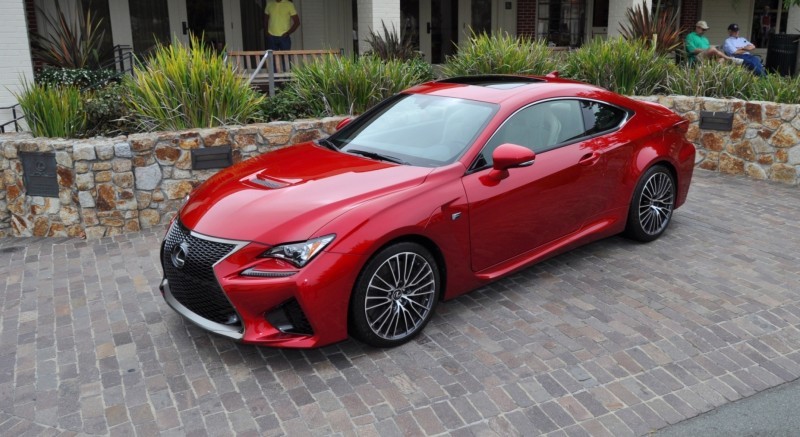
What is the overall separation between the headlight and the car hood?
4cm

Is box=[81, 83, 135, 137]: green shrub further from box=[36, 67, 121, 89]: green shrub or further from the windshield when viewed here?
box=[36, 67, 121, 89]: green shrub

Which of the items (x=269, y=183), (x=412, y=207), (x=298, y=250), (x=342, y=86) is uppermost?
(x=342, y=86)

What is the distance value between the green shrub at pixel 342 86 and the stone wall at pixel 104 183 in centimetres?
148

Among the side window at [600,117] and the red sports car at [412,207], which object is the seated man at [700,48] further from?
the side window at [600,117]

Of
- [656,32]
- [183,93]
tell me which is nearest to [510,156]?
[183,93]

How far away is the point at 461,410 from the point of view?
13.1 ft

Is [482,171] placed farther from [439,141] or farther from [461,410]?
[461,410]

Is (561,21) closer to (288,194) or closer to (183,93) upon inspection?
(183,93)

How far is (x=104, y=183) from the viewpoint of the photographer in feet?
23.2

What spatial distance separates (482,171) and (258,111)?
400 centimetres

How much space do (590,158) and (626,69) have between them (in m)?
4.99

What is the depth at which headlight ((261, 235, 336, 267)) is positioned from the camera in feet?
13.9

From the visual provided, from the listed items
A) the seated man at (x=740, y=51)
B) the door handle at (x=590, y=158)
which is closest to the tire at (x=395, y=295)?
the door handle at (x=590, y=158)

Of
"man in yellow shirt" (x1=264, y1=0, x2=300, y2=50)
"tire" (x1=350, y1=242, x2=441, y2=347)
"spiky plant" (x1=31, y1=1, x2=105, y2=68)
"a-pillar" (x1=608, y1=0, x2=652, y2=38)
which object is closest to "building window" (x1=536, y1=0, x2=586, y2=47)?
"a-pillar" (x1=608, y1=0, x2=652, y2=38)
